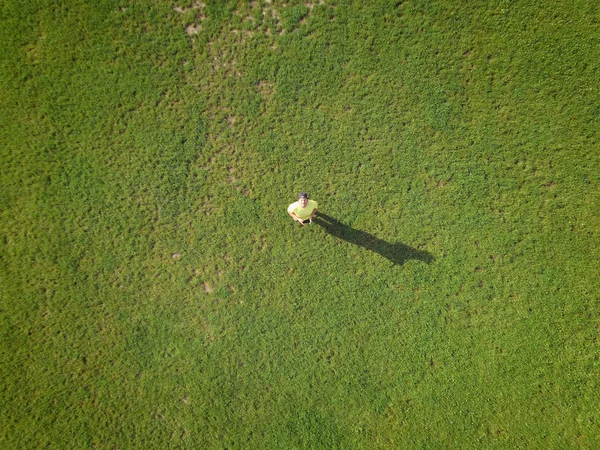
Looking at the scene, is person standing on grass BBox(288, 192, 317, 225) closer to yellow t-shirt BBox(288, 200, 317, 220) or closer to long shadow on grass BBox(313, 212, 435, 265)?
yellow t-shirt BBox(288, 200, 317, 220)

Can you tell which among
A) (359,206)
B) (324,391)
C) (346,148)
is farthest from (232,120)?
(324,391)

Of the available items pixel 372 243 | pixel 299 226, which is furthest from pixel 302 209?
pixel 372 243

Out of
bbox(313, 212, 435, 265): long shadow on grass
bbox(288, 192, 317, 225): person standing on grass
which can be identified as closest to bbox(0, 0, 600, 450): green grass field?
bbox(313, 212, 435, 265): long shadow on grass

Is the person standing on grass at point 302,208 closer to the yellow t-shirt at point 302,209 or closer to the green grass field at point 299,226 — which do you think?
the yellow t-shirt at point 302,209

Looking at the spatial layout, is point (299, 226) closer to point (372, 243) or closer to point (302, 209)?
Answer: point (302, 209)

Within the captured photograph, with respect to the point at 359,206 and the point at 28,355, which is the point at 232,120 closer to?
the point at 359,206

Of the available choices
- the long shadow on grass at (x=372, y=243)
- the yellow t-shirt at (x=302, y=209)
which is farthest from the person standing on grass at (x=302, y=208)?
the long shadow on grass at (x=372, y=243)
